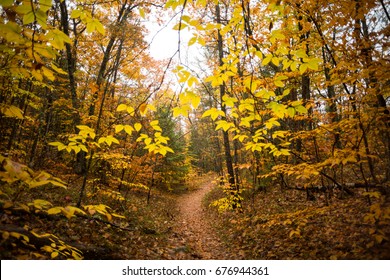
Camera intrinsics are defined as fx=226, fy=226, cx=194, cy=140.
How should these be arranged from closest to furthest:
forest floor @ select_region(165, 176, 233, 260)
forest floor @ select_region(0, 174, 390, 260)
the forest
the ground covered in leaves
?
the forest < the ground covered in leaves < forest floor @ select_region(0, 174, 390, 260) < forest floor @ select_region(165, 176, 233, 260)

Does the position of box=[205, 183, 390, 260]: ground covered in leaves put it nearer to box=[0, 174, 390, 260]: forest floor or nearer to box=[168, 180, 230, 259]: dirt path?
box=[0, 174, 390, 260]: forest floor

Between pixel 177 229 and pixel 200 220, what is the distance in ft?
7.78

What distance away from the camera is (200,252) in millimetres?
6148

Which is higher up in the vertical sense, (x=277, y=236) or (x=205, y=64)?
(x=205, y=64)

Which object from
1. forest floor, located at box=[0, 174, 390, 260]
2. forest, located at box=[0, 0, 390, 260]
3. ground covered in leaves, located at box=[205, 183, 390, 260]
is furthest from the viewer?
forest floor, located at box=[0, 174, 390, 260]

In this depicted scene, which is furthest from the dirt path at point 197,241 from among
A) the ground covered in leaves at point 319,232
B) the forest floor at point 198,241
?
the ground covered in leaves at point 319,232

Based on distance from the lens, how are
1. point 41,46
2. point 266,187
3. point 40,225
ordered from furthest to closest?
1. point 266,187
2. point 40,225
3. point 41,46

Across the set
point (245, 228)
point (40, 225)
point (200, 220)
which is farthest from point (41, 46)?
point (200, 220)

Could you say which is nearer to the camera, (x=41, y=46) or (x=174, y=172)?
(x=41, y=46)

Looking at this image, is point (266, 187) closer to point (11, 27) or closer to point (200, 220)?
point (200, 220)

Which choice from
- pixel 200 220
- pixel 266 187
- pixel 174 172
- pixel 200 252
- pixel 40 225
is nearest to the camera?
pixel 40 225

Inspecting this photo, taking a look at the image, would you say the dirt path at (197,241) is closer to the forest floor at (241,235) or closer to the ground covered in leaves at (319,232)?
the forest floor at (241,235)

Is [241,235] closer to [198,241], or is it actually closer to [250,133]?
[198,241]

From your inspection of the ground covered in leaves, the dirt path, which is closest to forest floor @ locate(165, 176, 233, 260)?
the dirt path
